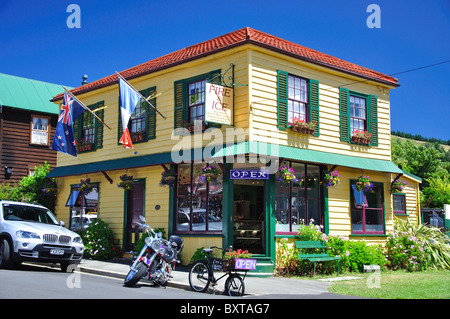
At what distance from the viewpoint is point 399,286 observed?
39.4ft

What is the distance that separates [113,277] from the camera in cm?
1316

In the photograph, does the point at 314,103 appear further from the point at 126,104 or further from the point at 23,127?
the point at 23,127

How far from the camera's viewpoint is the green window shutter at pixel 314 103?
1573 centimetres

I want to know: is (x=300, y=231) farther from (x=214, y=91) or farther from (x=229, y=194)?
(x=214, y=91)

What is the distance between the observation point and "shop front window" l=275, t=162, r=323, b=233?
14.9 m

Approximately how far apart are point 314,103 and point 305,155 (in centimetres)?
200

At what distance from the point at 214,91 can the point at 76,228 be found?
961 centimetres

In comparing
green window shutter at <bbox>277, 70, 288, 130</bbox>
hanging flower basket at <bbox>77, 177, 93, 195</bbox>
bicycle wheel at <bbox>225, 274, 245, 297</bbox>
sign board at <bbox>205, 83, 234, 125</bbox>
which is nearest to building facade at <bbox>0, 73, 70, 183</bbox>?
hanging flower basket at <bbox>77, 177, 93, 195</bbox>

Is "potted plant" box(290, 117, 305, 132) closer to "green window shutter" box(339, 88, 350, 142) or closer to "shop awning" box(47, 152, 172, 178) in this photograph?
"green window shutter" box(339, 88, 350, 142)

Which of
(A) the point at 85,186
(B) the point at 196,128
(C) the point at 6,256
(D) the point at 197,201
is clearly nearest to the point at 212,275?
(D) the point at 197,201

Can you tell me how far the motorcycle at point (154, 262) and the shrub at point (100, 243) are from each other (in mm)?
6674

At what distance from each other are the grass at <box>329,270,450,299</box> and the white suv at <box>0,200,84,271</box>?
6.86m
